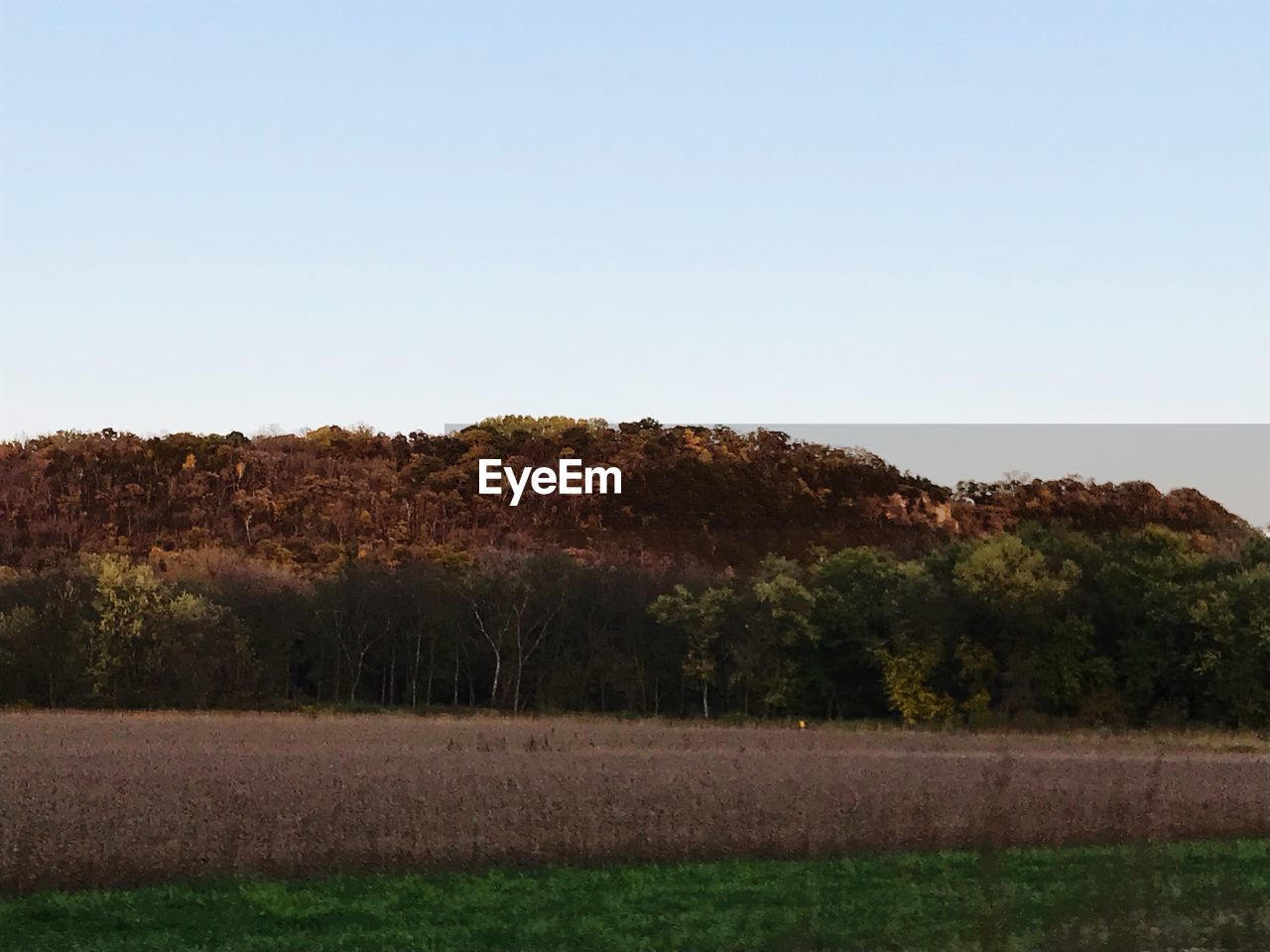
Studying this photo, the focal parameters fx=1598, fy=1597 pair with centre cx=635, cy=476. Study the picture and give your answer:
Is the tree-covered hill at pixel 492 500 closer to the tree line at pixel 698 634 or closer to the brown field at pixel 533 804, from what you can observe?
the tree line at pixel 698 634

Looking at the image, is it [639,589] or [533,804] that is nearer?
[533,804]

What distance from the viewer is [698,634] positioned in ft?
225

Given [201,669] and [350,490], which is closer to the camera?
[201,669]

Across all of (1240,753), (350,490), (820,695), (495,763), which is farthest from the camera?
(350,490)

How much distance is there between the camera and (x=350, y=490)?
346 ft

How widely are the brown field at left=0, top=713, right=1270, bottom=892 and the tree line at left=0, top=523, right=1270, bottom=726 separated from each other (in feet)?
70.3

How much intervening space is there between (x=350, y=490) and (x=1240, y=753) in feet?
239

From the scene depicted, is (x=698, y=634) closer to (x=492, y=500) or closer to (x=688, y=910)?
(x=492, y=500)

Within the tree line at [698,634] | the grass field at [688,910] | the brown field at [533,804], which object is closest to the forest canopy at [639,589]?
the tree line at [698,634]

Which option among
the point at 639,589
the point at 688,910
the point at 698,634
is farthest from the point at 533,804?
the point at 639,589

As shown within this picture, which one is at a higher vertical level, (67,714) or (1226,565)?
(1226,565)

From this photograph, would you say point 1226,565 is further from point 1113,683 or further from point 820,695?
point 820,695

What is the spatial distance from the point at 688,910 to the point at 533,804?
6.68 m

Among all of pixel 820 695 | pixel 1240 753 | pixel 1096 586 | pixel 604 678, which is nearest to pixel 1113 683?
pixel 1096 586
